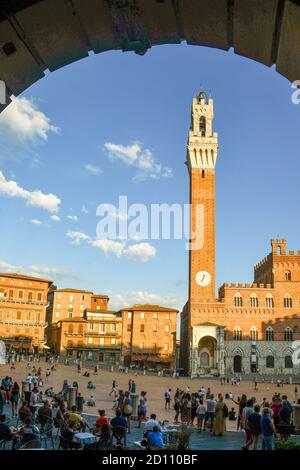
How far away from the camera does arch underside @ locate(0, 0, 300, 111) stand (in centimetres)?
303

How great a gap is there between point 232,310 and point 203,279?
19.2 ft

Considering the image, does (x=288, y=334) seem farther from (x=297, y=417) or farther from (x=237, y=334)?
(x=297, y=417)

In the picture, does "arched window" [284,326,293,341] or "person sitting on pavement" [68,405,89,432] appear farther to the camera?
"arched window" [284,326,293,341]

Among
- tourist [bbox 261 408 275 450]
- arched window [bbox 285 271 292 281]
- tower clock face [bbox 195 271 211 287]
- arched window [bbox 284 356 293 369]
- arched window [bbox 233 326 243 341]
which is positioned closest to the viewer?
tourist [bbox 261 408 275 450]

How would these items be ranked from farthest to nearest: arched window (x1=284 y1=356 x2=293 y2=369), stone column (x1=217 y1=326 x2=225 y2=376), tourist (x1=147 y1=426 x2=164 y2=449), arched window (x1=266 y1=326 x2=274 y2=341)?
arched window (x1=266 y1=326 x2=274 y2=341), arched window (x1=284 y1=356 x2=293 y2=369), stone column (x1=217 y1=326 x2=225 y2=376), tourist (x1=147 y1=426 x2=164 y2=449)

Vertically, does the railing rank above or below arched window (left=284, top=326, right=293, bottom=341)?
above

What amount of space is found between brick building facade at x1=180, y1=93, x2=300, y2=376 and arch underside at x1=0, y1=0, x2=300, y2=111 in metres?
59.7

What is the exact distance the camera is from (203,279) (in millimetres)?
65188

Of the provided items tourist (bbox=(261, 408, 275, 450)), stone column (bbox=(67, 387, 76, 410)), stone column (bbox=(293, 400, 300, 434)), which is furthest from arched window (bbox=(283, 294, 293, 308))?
tourist (bbox=(261, 408, 275, 450))

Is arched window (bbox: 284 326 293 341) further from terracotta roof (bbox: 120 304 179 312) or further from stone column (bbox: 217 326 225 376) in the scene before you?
terracotta roof (bbox: 120 304 179 312)

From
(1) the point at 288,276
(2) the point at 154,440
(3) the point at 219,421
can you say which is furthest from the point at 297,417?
Answer: (1) the point at 288,276

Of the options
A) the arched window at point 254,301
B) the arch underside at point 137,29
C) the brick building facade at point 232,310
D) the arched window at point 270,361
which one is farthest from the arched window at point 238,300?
the arch underside at point 137,29

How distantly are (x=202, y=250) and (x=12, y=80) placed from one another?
2496 inches
